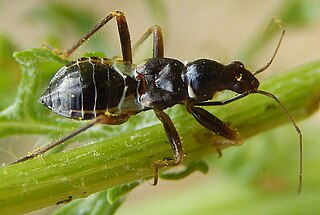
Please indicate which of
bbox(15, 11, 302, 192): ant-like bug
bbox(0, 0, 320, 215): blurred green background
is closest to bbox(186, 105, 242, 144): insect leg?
bbox(15, 11, 302, 192): ant-like bug

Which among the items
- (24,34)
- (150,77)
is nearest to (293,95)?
(150,77)

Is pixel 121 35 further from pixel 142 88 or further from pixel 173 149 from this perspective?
pixel 173 149

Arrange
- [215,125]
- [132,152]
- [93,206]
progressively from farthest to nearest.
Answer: [215,125], [93,206], [132,152]

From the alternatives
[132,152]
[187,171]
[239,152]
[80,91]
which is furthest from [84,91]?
[239,152]

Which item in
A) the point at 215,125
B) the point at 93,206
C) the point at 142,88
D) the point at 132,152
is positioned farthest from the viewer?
the point at 142,88

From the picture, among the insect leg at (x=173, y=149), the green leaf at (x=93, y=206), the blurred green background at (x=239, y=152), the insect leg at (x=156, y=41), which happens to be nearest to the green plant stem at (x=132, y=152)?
the insect leg at (x=173, y=149)

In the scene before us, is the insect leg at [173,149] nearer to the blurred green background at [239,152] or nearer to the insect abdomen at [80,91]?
the insect abdomen at [80,91]
